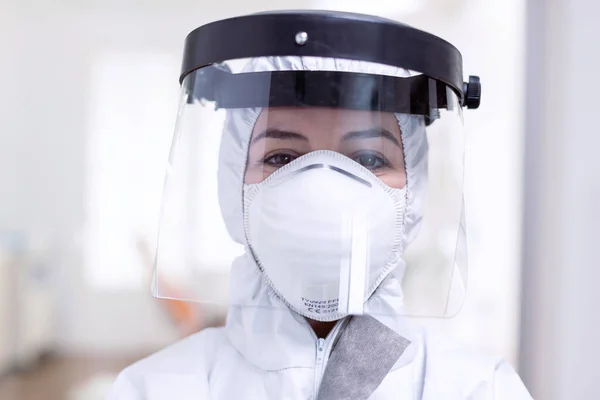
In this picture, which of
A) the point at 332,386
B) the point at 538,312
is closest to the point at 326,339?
the point at 332,386

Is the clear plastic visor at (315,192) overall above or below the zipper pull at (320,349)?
above

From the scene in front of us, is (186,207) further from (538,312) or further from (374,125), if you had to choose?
(538,312)

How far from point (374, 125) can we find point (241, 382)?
0.35m

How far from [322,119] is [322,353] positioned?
280mm

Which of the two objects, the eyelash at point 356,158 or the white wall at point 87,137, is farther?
the white wall at point 87,137

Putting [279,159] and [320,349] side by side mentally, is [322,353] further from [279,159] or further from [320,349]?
[279,159]

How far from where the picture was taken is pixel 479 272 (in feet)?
3.37

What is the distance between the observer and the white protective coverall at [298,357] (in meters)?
0.68

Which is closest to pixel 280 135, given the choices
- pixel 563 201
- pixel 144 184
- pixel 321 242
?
pixel 321 242

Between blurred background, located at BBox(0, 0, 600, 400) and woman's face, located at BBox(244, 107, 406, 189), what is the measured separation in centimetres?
41

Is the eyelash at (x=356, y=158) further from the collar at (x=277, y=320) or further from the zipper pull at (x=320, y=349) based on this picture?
the zipper pull at (x=320, y=349)

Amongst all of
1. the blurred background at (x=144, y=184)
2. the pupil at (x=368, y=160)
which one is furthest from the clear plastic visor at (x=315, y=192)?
the blurred background at (x=144, y=184)

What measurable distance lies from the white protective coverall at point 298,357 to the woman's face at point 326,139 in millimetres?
15

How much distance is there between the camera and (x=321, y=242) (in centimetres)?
61
